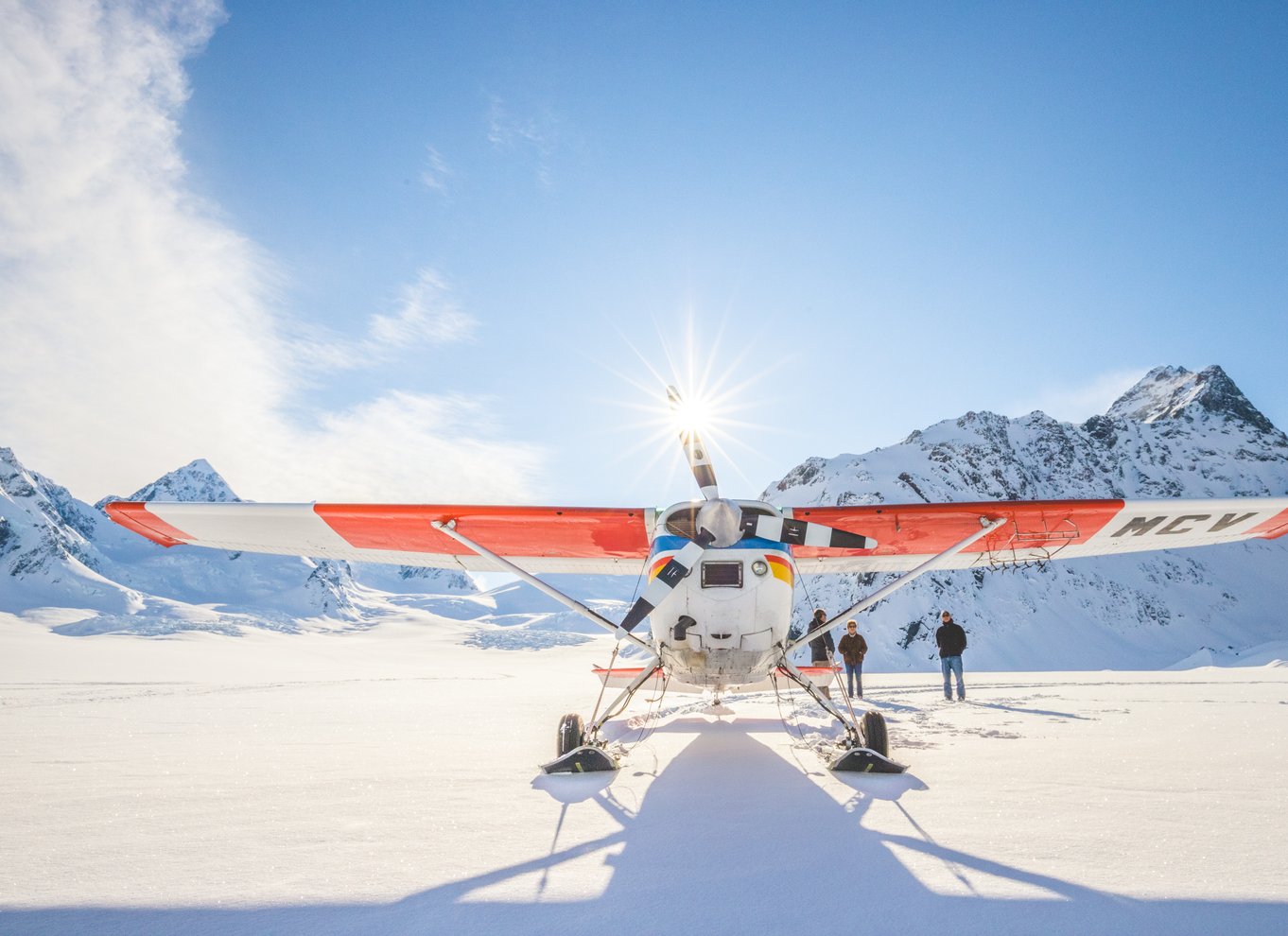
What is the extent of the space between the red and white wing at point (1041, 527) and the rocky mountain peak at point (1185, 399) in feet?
239

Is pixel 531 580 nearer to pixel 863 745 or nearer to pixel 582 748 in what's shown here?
pixel 582 748

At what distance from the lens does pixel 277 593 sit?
105 meters

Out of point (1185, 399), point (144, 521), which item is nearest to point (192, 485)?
point (144, 521)

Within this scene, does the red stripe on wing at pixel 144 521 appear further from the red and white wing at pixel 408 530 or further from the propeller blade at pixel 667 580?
the propeller blade at pixel 667 580

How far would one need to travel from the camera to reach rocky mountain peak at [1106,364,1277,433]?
65.2 meters

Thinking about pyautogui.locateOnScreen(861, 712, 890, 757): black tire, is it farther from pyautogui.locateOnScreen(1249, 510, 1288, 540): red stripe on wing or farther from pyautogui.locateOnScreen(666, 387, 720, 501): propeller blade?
pyautogui.locateOnScreen(1249, 510, 1288, 540): red stripe on wing

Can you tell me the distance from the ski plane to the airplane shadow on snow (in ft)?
5.62

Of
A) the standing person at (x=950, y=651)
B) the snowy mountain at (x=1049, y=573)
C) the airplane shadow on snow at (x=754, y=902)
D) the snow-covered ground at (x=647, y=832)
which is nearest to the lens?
the airplane shadow on snow at (x=754, y=902)

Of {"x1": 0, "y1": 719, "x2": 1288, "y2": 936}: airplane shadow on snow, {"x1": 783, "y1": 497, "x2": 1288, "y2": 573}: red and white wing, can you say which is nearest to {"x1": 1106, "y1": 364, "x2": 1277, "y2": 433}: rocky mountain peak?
{"x1": 783, "y1": 497, "x2": 1288, "y2": 573}: red and white wing

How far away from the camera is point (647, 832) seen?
3.13m

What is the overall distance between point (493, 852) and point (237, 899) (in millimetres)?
1021

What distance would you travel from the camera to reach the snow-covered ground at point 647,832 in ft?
7.06

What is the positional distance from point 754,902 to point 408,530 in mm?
6236

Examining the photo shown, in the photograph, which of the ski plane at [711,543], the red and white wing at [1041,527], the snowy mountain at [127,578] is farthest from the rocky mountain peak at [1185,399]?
the snowy mountain at [127,578]
